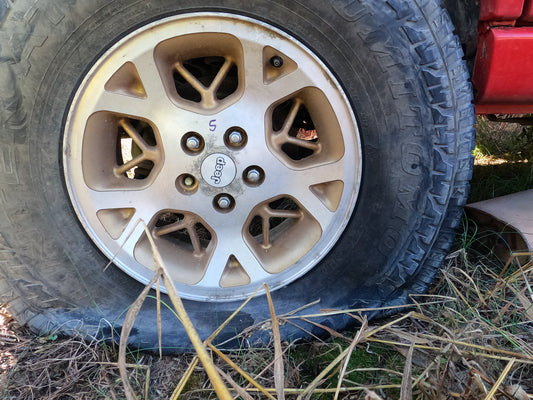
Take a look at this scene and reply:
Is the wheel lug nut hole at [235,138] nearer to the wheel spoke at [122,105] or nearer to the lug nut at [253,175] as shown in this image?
the lug nut at [253,175]

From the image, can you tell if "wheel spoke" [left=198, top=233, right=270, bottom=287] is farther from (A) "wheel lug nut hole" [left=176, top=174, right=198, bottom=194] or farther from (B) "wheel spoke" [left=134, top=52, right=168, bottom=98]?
(B) "wheel spoke" [left=134, top=52, right=168, bottom=98]

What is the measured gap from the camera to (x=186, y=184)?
1.28m

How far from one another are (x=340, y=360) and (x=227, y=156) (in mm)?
660

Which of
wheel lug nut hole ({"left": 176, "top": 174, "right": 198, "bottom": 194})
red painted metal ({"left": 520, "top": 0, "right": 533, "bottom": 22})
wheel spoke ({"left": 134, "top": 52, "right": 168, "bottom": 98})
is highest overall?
red painted metal ({"left": 520, "top": 0, "right": 533, "bottom": 22})

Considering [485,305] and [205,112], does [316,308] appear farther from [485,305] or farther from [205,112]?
[205,112]

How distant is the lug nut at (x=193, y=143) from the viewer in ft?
3.99

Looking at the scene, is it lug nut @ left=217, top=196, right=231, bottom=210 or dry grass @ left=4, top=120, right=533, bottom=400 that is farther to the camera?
lug nut @ left=217, top=196, right=231, bottom=210

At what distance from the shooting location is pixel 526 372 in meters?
1.14

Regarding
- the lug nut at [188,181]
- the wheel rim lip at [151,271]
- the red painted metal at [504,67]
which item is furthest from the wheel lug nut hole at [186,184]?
the red painted metal at [504,67]

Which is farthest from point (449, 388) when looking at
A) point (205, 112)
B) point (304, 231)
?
point (205, 112)

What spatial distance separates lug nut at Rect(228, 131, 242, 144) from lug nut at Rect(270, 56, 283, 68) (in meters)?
0.22

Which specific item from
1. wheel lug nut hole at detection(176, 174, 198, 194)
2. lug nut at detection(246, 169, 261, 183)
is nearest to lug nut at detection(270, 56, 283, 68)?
lug nut at detection(246, 169, 261, 183)

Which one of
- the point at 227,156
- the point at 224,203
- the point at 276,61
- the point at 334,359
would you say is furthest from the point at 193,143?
the point at 334,359

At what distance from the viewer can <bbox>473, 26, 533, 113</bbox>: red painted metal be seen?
3.95 feet
